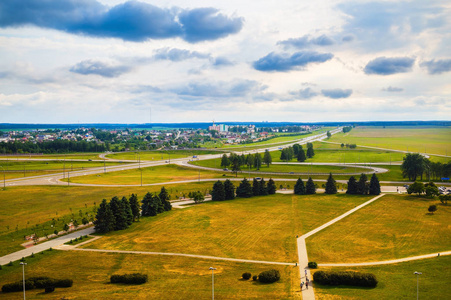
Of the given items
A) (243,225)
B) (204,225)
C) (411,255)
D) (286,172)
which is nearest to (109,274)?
(204,225)

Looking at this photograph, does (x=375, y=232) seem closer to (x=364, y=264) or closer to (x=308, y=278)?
(x=364, y=264)

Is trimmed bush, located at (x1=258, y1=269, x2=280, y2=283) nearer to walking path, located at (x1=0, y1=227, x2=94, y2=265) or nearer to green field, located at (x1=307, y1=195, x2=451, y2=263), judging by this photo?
green field, located at (x1=307, y1=195, x2=451, y2=263)

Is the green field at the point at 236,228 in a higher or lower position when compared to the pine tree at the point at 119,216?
lower

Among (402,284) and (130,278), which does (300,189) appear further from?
(130,278)

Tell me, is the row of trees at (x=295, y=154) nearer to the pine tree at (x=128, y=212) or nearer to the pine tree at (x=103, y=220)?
the pine tree at (x=128, y=212)

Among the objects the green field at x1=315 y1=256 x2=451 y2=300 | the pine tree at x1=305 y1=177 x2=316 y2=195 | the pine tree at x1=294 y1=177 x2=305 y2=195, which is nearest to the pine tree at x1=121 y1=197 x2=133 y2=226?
the green field at x1=315 y1=256 x2=451 y2=300

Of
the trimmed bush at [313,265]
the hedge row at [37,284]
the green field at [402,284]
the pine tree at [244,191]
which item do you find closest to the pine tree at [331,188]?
the pine tree at [244,191]
